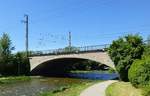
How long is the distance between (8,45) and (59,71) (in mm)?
21124

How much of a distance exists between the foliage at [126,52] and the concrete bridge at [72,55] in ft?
62.2

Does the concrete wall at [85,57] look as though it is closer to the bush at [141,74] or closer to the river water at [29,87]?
the river water at [29,87]

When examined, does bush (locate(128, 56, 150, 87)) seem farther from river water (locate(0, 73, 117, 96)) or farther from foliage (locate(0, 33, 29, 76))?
foliage (locate(0, 33, 29, 76))

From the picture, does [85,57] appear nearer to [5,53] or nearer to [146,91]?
[5,53]

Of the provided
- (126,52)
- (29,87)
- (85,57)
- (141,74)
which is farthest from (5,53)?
(141,74)

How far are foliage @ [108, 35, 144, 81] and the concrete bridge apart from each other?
18955 millimetres

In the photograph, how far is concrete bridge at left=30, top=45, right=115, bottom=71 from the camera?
67625 millimetres

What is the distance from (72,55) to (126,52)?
3661cm

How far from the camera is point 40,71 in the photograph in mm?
96062

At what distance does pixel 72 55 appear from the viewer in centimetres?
7850

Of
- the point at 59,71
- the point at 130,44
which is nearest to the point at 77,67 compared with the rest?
the point at 59,71

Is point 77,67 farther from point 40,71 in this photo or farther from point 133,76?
point 133,76

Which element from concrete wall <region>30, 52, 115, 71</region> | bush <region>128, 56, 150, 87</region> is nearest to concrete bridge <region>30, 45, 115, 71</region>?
concrete wall <region>30, 52, 115, 71</region>

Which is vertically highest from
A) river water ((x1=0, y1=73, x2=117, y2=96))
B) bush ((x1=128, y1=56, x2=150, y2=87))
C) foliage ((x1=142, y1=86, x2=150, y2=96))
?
bush ((x1=128, y1=56, x2=150, y2=87))
